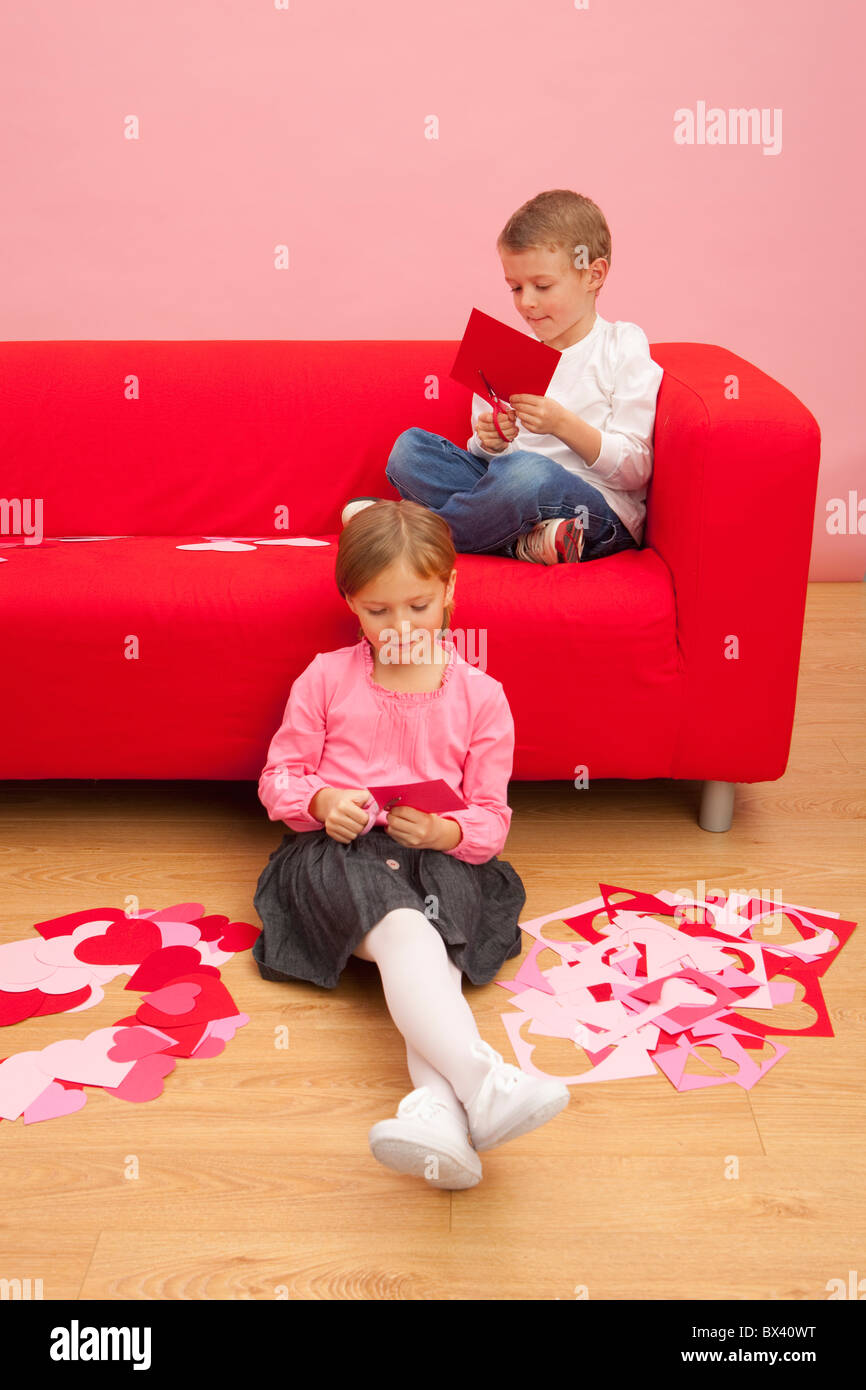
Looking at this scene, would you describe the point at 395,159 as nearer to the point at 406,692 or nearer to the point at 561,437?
the point at 561,437

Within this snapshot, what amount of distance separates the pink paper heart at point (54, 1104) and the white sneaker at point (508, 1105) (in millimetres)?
449

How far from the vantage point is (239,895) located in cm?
180

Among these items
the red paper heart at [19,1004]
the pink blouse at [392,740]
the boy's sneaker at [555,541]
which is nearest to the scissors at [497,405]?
the boy's sneaker at [555,541]

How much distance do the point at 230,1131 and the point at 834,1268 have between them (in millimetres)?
630

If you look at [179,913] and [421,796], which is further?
[179,913]

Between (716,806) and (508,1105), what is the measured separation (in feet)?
2.88

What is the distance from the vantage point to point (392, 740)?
168cm

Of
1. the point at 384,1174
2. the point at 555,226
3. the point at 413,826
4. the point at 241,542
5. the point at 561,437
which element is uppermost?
the point at 555,226

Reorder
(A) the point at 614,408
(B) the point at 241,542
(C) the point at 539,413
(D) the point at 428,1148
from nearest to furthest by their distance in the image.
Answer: (D) the point at 428,1148, (C) the point at 539,413, (A) the point at 614,408, (B) the point at 241,542

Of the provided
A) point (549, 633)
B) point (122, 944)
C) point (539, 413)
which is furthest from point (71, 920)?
point (539, 413)

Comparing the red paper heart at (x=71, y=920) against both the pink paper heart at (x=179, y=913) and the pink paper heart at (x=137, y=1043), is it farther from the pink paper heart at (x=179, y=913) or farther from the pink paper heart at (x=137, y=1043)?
the pink paper heart at (x=137, y=1043)

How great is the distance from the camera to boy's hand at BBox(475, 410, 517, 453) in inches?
80.0

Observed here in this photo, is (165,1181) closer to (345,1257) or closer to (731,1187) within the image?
(345,1257)
